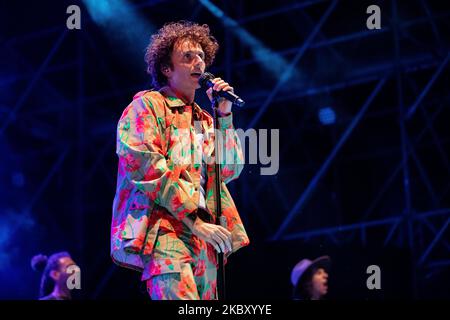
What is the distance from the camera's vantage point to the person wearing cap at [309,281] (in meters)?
5.09

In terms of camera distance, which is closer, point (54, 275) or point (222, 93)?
point (222, 93)

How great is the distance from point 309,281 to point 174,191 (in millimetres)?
2762

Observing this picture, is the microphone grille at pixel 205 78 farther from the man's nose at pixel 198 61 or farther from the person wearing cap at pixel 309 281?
the person wearing cap at pixel 309 281

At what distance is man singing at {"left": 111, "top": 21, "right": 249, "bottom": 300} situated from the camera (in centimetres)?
251

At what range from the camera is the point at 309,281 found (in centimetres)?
509

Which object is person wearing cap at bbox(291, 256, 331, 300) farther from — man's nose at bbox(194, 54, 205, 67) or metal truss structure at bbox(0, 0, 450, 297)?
man's nose at bbox(194, 54, 205, 67)

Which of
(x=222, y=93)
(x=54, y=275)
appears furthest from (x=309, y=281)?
(x=222, y=93)

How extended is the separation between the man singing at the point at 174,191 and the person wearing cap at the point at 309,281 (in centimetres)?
239

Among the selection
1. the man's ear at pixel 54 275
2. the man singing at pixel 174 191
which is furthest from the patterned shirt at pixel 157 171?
the man's ear at pixel 54 275

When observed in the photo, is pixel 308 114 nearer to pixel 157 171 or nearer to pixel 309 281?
pixel 309 281

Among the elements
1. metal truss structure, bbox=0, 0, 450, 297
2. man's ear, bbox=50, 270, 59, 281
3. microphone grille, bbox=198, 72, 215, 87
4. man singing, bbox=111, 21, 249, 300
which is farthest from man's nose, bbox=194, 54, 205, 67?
metal truss structure, bbox=0, 0, 450, 297

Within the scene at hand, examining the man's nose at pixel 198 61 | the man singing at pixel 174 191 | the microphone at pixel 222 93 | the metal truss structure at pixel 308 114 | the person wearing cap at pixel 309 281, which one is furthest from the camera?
the metal truss structure at pixel 308 114

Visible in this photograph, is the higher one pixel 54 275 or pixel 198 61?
pixel 198 61

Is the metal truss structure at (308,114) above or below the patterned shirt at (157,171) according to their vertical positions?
above
